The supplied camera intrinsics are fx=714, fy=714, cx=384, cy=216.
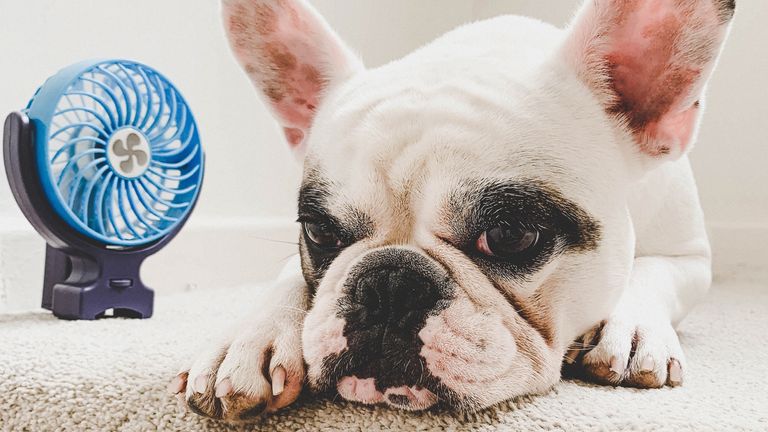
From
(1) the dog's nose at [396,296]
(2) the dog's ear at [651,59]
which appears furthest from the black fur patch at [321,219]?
(2) the dog's ear at [651,59]

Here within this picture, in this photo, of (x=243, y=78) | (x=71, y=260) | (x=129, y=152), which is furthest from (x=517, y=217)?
(x=243, y=78)

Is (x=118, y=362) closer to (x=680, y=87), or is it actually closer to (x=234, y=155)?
(x=680, y=87)

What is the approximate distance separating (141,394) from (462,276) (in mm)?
420

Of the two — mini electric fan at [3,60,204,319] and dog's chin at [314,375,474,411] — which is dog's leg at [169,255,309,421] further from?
mini electric fan at [3,60,204,319]

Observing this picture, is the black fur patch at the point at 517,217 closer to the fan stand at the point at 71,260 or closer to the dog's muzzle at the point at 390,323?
the dog's muzzle at the point at 390,323

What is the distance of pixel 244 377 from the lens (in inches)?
30.8

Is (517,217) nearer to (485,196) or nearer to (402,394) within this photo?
(485,196)

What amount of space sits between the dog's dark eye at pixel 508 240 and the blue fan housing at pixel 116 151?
79 centimetres

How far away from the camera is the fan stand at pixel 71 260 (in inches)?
48.6

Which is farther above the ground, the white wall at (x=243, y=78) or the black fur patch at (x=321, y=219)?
the white wall at (x=243, y=78)

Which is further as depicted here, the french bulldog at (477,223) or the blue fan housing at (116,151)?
the blue fan housing at (116,151)

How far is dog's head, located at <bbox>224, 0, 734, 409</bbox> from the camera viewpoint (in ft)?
2.61

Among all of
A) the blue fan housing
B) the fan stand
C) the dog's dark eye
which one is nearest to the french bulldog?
the dog's dark eye

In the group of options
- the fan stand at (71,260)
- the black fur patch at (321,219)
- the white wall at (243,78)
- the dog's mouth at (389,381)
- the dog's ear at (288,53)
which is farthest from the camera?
the white wall at (243,78)
